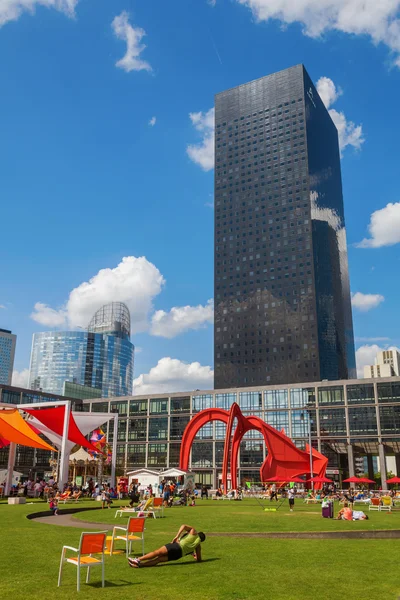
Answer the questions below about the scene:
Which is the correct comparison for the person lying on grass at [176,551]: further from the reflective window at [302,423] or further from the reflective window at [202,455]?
the reflective window at [202,455]

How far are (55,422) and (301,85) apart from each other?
485ft

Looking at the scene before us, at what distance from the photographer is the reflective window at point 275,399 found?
94.5 m

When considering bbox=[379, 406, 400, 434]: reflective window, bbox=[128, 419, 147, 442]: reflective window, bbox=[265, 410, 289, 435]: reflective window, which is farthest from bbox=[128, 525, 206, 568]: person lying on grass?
bbox=[128, 419, 147, 442]: reflective window

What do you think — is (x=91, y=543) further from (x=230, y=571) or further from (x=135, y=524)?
(x=135, y=524)

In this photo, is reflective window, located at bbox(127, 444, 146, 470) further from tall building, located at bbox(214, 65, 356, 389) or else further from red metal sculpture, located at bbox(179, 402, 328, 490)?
red metal sculpture, located at bbox(179, 402, 328, 490)

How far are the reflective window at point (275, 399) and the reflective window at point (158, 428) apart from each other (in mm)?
20388

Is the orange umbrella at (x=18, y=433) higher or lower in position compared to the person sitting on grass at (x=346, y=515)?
higher

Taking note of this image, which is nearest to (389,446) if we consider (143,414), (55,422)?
(143,414)

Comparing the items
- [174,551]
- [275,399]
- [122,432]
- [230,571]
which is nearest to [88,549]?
[174,551]

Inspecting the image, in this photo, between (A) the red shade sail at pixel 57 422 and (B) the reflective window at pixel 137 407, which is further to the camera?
(B) the reflective window at pixel 137 407

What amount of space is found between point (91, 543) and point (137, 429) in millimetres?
98498

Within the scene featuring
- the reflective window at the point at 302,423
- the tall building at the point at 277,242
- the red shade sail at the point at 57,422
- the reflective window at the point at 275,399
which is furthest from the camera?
the tall building at the point at 277,242

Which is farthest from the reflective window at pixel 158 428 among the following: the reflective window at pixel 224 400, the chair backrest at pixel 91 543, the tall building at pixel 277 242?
the chair backrest at pixel 91 543

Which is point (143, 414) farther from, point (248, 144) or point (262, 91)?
point (262, 91)
